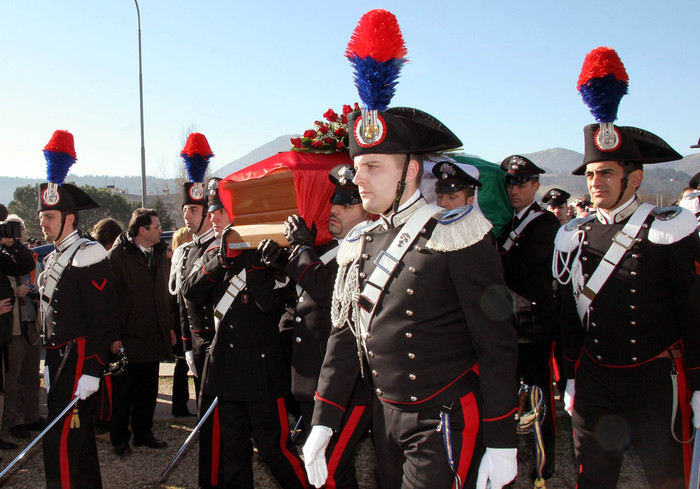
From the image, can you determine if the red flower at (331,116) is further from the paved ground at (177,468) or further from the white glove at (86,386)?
the paved ground at (177,468)

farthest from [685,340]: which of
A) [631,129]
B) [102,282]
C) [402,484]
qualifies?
[102,282]

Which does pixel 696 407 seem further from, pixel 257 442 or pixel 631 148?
pixel 257 442

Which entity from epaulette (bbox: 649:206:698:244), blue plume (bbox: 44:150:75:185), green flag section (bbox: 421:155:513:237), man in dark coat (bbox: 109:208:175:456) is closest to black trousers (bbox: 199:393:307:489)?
man in dark coat (bbox: 109:208:175:456)

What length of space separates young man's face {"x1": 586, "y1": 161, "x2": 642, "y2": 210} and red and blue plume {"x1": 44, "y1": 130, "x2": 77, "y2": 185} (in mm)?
3672

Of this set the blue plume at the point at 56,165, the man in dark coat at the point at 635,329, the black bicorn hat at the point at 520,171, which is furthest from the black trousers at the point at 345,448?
the blue plume at the point at 56,165

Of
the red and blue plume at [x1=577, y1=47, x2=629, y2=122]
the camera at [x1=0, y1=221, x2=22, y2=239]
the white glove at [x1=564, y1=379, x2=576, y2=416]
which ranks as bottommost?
the white glove at [x1=564, y1=379, x2=576, y2=416]

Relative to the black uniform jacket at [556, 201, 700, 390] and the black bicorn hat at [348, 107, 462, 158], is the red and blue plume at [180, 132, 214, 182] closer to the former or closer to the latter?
the black bicorn hat at [348, 107, 462, 158]

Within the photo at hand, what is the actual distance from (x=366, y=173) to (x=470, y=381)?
94cm

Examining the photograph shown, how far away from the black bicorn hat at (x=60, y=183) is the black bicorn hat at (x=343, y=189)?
1.89m

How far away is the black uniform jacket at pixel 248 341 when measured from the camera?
3785mm

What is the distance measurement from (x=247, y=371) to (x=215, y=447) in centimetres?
77

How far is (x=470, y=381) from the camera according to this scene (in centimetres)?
230

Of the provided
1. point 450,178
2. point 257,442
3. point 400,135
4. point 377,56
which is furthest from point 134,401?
point 377,56

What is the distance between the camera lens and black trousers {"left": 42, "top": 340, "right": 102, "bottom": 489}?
3801 millimetres
